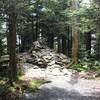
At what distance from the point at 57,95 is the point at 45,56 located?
667cm

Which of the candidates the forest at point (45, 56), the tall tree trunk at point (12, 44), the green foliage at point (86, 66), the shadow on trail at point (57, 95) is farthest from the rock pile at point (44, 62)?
the shadow on trail at point (57, 95)

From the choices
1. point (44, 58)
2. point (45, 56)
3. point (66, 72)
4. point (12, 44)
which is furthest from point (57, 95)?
point (45, 56)

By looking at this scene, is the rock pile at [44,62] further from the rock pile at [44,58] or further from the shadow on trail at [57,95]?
the shadow on trail at [57,95]

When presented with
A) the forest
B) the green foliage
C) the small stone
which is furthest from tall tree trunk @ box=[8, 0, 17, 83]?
the green foliage

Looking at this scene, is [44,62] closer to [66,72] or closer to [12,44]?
[66,72]

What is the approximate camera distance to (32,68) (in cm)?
1535

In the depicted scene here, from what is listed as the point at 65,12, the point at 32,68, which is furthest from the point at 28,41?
the point at 32,68

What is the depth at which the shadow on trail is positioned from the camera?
9.95 m

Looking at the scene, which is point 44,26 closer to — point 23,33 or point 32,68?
point 23,33

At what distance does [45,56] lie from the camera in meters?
16.8

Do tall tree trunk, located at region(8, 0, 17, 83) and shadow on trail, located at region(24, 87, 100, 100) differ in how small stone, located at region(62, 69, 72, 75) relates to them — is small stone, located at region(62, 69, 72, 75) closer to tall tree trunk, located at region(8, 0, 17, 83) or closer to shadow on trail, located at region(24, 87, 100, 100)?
shadow on trail, located at region(24, 87, 100, 100)

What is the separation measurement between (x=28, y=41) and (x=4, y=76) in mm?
11778

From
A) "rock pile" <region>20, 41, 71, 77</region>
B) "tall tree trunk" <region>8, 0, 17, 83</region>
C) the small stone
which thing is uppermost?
"tall tree trunk" <region>8, 0, 17, 83</region>

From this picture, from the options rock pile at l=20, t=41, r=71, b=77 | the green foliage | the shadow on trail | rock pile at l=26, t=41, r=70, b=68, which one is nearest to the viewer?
the shadow on trail
